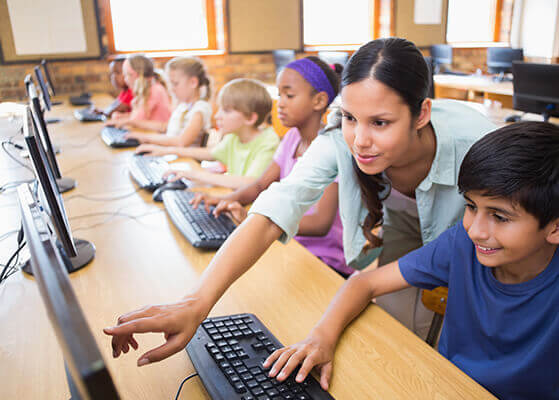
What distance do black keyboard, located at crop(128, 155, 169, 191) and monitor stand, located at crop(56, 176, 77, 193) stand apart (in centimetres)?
23

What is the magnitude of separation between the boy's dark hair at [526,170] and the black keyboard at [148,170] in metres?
1.25

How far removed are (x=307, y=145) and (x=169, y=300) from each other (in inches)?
33.9

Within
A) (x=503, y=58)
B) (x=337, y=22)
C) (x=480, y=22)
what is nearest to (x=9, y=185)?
(x=503, y=58)

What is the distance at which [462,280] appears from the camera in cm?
95

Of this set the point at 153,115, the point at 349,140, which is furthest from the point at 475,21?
the point at 349,140

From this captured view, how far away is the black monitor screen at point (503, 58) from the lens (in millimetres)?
4760

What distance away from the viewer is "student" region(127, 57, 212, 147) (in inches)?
101

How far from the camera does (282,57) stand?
16.8ft

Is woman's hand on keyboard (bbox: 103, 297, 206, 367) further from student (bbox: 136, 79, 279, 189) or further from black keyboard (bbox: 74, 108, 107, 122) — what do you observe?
black keyboard (bbox: 74, 108, 107, 122)

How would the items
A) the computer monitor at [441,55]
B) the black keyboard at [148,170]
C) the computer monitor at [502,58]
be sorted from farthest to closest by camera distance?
the computer monitor at [441,55] → the computer monitor at [502,58] → the black keyboard at [148,170]

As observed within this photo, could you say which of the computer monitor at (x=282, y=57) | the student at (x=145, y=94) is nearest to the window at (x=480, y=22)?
the computer monitor at (x=282, y=57)

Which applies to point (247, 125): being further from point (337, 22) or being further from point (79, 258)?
point (337, 22)

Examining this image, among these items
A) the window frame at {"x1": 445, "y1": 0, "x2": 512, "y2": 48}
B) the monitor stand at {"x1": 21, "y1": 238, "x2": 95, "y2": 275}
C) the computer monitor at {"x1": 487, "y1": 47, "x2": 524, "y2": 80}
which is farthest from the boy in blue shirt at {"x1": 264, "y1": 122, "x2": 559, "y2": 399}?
the window frame at {"x1": 445, "y1": 0, "x2": 512, "y2": 48}

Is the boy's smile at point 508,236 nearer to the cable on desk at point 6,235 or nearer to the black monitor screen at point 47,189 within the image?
the black monitor screen at point 47,189
